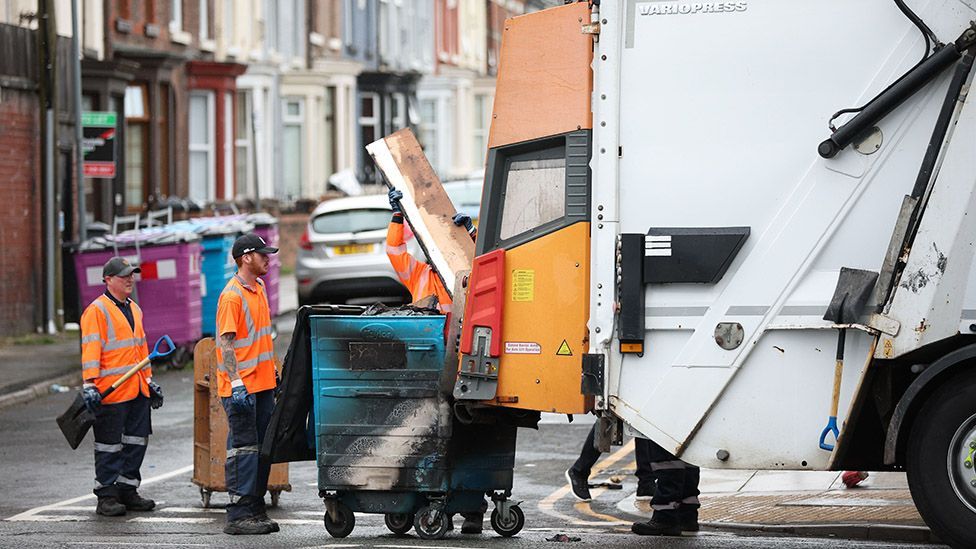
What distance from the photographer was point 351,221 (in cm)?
2311

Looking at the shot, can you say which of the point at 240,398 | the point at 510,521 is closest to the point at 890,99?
Answer: the point at 510,521

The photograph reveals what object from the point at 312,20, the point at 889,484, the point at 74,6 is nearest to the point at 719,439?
the point at 889,484

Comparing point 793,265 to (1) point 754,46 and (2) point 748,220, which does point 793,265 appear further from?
(1) point 754,46

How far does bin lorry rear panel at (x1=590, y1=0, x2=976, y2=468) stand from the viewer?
24.2 ft

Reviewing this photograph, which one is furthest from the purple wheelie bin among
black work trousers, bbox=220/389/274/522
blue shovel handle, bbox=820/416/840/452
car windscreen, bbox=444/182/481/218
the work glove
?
blue shovel handle, bbox=820/416/840/452

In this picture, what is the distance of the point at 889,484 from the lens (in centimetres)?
1102

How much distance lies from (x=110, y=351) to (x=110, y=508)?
1.01 m

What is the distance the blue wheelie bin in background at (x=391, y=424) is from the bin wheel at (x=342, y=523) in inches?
1.7

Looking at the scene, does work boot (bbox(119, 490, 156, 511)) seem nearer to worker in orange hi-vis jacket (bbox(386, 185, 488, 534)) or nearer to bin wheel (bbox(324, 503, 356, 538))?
bin wheel (bbox(324, 503, 356, 538))

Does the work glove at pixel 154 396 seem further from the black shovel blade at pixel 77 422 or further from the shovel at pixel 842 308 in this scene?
the shovel at pixel 842 308

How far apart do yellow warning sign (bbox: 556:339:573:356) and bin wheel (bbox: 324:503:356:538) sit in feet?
5.87

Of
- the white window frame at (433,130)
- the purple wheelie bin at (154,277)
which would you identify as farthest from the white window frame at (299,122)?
the purple wheelie bin at (154,277)

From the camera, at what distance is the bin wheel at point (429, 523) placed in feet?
29.4

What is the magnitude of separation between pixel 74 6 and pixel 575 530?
14.8m
